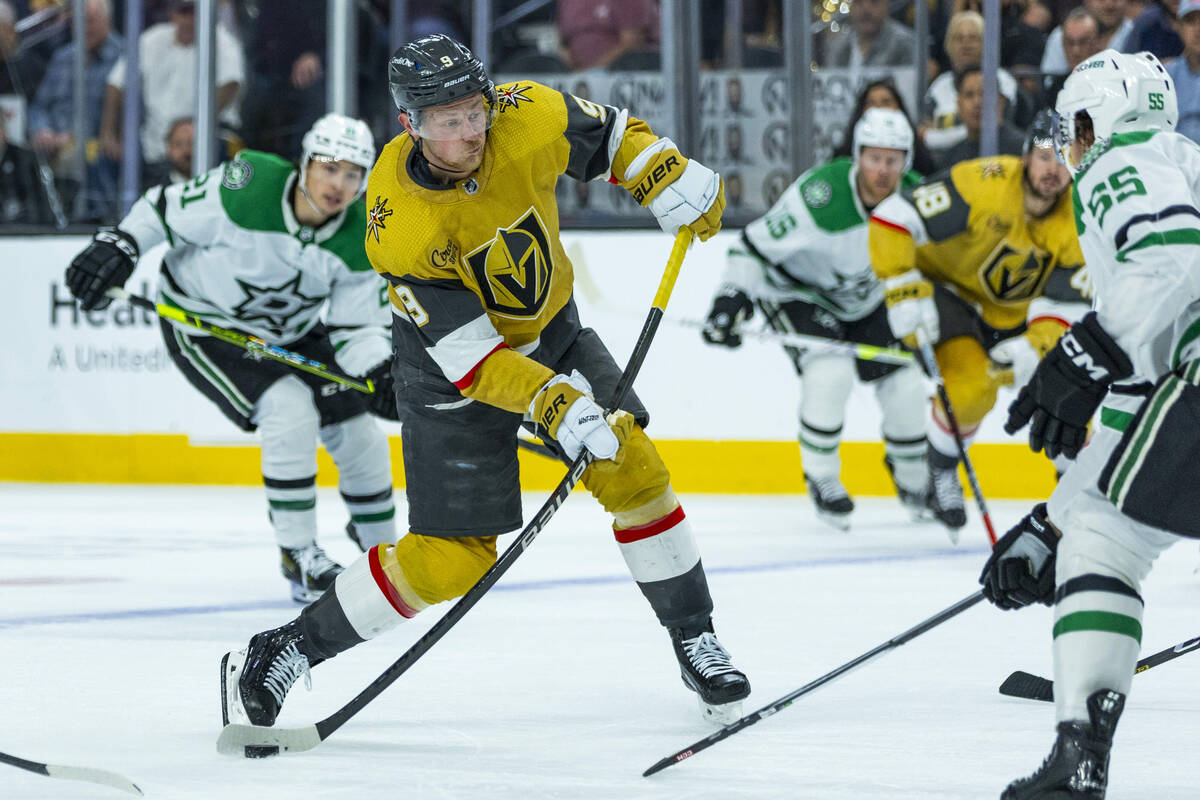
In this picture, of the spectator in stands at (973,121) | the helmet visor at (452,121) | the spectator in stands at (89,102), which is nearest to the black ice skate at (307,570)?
the helmet visor at (452,121)

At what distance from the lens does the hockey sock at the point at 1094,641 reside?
184 centimetres

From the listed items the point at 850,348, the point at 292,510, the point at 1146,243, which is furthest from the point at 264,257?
the point at 1146,243

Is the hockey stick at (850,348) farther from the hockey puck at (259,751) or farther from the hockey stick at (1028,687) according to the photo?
the hockey puck at (259,751)

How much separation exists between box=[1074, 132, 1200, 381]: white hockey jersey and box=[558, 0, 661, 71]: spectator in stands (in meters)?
4.83

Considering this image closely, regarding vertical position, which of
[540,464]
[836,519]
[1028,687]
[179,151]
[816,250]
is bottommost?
[540,464]

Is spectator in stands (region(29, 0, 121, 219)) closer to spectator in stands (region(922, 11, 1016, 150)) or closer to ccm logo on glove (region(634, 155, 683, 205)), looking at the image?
spectator in stands (region(922, 11, 1016, 150))

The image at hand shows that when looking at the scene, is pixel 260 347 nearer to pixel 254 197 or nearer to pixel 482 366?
pixel 254 197

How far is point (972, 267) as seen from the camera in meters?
4.95

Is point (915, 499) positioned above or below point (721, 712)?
below

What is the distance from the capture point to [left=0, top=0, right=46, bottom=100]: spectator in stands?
7.45 meters

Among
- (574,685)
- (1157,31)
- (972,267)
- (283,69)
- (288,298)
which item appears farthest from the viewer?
(283,69)

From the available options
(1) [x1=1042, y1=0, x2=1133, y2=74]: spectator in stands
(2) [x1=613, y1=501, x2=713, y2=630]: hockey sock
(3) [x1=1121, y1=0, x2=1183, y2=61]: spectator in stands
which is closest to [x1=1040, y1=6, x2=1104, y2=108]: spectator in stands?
(1) [x1=1042, y1=0, x2=1133, y2=74]: spectator in stands

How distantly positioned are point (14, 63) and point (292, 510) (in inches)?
174

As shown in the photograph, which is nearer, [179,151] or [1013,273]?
[1013,273]
